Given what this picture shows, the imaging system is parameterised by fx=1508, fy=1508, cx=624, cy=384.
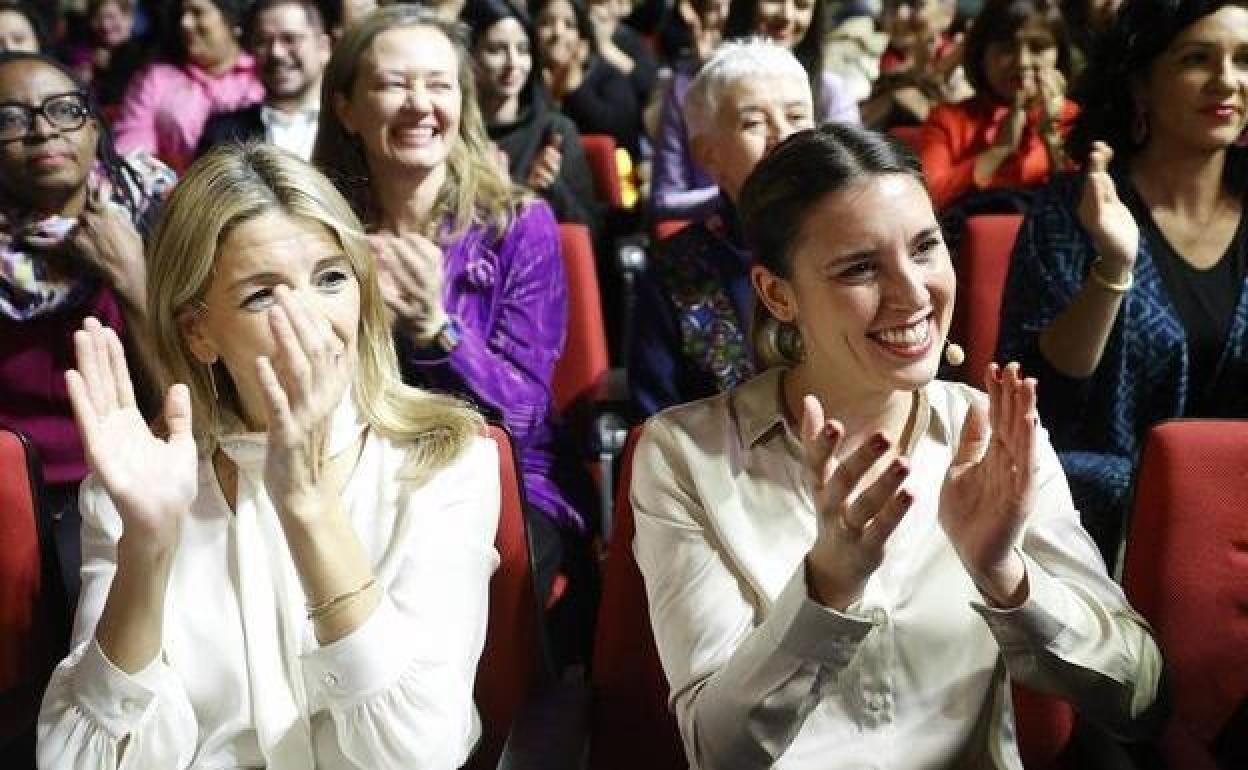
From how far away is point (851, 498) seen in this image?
1188 mm

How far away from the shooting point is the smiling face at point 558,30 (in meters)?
4.12

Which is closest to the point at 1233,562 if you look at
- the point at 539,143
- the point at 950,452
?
the point at 950,452

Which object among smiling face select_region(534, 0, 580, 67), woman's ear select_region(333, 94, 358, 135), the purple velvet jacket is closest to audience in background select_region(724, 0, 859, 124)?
smiling face select_region(534, 0, 580, 67)

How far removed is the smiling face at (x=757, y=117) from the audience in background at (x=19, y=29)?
1.86m

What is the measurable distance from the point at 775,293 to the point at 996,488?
0.32 metres

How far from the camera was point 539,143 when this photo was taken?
11.1 ft

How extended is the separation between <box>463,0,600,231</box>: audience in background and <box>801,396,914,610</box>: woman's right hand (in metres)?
2.11

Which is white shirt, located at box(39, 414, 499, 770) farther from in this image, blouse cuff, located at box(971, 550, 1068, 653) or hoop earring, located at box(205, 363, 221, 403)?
blouse cuff, located at box(971, 550, 1068, 653)

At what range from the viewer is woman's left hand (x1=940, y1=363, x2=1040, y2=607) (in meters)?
1.26

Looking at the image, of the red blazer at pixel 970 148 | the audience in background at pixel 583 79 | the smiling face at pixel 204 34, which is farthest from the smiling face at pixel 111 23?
the red blazer at pixel 970 148

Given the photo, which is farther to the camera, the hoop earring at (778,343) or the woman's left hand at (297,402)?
the hoop earring at (778,343)

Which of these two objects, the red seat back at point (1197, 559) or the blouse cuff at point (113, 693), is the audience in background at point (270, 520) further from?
the red seat back at point (1197, 559)

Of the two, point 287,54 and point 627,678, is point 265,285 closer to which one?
point 627,678

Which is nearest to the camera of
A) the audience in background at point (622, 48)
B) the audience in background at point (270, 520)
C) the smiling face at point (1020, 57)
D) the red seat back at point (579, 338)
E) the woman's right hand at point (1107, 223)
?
the audience in background at point (270, 520)
